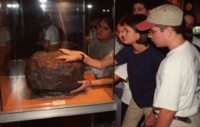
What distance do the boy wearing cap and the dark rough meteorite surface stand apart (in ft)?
1.53

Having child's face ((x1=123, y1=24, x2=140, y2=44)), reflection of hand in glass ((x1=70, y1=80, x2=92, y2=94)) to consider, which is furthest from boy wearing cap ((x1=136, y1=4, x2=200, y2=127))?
reflection of hand in glass ((x1=70, y1=80, x2=92, y2=94))

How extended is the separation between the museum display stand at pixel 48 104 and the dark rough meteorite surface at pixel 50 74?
2.1 inches

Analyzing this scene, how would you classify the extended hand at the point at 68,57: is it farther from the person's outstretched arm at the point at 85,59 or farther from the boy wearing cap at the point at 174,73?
the boy wearing cap at the point at 174,73

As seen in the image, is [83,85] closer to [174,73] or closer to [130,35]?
[130,35]

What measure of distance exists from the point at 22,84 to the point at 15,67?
0.27 metres

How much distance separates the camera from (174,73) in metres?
1.13

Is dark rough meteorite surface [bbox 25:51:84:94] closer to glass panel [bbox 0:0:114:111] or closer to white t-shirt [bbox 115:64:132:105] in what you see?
glass panel [bbox 0:0:114:111]

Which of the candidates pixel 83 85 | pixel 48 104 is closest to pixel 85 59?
pixel 83 85

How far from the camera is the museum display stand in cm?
122

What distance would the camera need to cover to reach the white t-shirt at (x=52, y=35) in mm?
2000

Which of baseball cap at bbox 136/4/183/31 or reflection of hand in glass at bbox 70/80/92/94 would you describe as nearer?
baseball cap at bbox 136/4/183/31

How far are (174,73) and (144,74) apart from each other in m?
0.34

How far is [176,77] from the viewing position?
113 centimetres

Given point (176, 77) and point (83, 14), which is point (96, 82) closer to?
point (176, 77)
